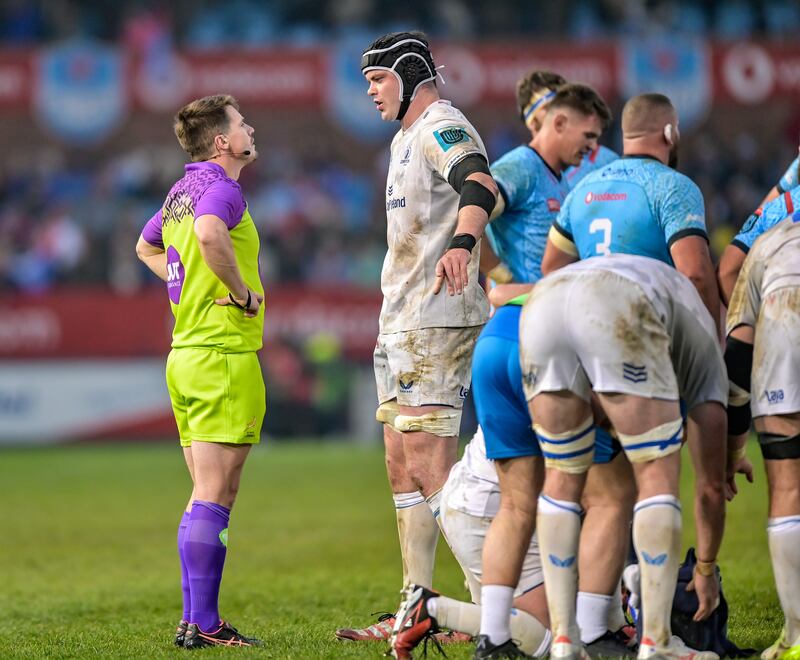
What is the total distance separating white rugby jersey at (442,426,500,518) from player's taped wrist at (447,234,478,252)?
743 millimetres

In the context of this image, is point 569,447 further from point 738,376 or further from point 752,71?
point 752,71

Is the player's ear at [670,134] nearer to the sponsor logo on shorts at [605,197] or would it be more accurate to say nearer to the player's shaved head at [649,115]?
the player's shaved head at [649,115]

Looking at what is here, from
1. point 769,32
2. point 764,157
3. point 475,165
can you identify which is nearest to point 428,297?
point 475,165

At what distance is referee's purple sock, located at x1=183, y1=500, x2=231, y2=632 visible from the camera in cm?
557

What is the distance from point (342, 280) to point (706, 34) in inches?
305

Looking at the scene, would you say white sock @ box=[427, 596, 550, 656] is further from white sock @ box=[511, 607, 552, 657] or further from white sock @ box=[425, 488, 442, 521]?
white sock @ box=[425, 488, 442, 521]

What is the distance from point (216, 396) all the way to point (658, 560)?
7.48 feet

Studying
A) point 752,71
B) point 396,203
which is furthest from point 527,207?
point 752,71

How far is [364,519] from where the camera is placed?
11602 millimetres

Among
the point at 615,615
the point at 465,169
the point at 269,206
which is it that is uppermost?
the point at 269,206

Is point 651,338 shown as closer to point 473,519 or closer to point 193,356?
point 473,519

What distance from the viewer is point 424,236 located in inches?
229

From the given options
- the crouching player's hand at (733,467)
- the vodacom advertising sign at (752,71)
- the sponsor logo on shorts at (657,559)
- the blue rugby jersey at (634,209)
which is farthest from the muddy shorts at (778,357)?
the vodacom advertising sign at (752,71)

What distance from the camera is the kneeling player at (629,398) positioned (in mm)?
4215
